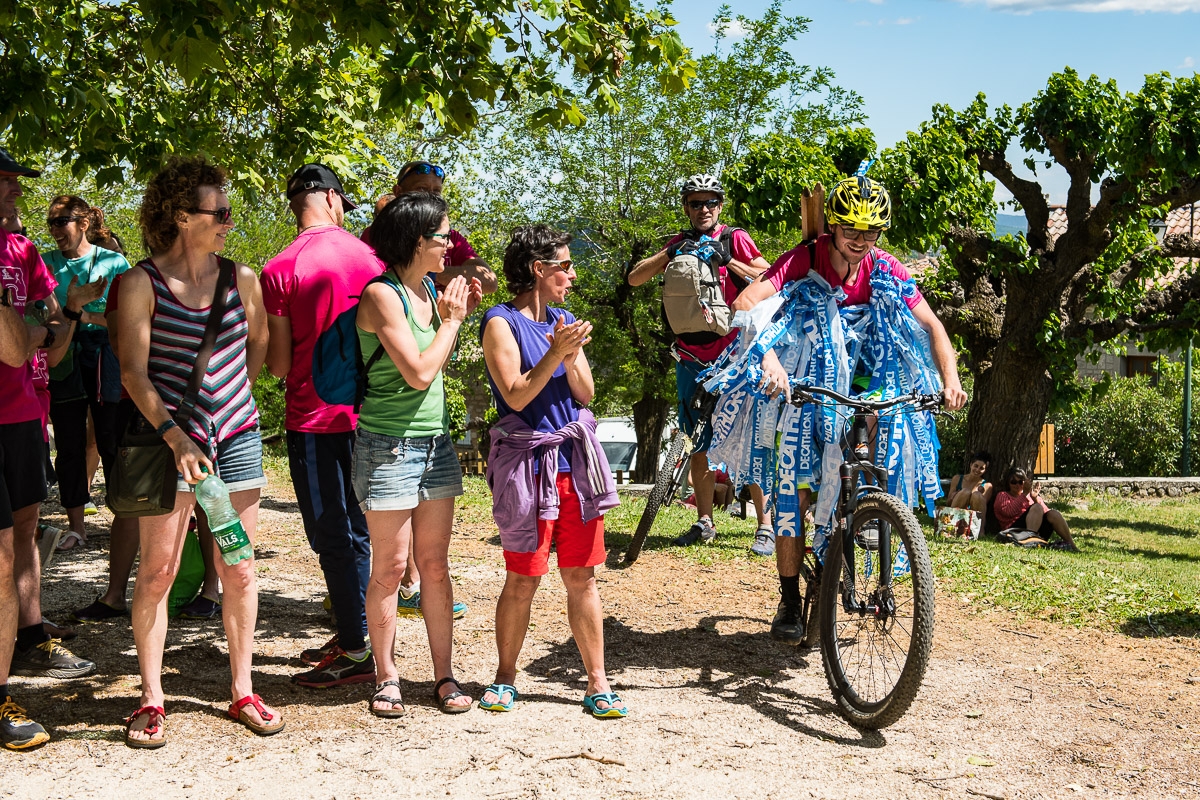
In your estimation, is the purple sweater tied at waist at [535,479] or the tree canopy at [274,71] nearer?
the purple sweater tied at waist at [535,479]

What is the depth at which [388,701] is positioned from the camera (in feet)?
14.0

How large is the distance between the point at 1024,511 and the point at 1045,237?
400 centimetres

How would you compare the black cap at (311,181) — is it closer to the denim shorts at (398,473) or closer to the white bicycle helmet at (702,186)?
the denim shorts at (398,473)

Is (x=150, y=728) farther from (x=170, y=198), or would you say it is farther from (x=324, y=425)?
(x=170, y=198)

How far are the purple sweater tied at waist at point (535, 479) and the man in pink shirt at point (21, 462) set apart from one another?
1744 mm

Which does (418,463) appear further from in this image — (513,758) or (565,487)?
(513,758)

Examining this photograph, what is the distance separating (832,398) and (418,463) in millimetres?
1694

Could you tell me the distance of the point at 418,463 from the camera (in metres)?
4.21

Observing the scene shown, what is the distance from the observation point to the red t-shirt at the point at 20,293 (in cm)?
414

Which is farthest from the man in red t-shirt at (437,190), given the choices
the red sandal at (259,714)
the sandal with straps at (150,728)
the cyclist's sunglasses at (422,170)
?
the sandal with straps at (150,728)

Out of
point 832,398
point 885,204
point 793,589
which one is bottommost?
point 793,589

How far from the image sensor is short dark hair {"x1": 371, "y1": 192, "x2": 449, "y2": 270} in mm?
4211

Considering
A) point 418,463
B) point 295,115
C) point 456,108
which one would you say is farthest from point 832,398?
point 295,115

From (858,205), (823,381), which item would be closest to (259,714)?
(823,381)
